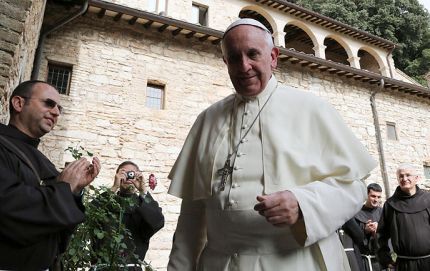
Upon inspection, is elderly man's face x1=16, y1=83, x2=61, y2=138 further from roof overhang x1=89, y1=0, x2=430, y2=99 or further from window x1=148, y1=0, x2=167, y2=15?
window x1=148, y1=0, x2=167, y2=15

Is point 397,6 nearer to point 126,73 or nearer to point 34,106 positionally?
point 126,73

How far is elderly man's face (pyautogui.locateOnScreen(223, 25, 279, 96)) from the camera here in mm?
1383

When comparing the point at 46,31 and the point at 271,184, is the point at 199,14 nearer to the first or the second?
the point at 46,31

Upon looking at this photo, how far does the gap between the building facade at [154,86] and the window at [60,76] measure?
20mm

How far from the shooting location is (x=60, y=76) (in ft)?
25.2

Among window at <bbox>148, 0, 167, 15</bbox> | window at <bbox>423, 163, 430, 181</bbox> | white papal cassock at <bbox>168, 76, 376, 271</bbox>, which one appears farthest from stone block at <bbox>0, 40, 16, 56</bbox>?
window at <bbox>423, 163, 430, 181</bbox>

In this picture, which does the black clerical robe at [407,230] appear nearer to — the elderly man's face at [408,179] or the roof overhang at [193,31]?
the elderly man's face at [408,179]

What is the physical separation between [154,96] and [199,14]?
16.6 feet

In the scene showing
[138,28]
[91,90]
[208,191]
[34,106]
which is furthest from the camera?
[138,28]

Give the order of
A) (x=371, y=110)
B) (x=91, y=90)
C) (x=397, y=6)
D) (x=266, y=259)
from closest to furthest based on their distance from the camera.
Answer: (x=266, y=259)
(x=91, y=90)
(x=371, y=110)
(x=397, y=6)

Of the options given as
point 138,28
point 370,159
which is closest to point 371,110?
point 138,28

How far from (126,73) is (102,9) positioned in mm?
1496

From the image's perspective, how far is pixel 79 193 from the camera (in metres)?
1.78

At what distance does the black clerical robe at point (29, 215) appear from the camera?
1532 mm
